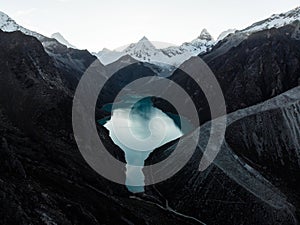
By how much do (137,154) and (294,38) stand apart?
7513cm

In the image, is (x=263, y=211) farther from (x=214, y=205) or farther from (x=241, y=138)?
(x=241, y=138)

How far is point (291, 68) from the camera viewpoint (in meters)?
107

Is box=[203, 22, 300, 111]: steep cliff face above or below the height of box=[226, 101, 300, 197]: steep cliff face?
above

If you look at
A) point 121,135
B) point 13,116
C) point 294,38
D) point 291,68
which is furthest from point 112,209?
point 294,38

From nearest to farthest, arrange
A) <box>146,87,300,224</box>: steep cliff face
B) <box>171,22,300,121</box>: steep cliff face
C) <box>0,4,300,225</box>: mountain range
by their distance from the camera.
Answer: <box>0,4,300,225</box>: mountain range → <box>146,87,300,224</box>: steep cliff face → <box>171,22,300,121</box>: steep cliff face

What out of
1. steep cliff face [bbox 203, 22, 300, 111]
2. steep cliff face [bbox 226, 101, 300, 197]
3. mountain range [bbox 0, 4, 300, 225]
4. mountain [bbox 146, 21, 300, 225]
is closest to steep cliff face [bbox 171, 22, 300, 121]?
steep cliff face [bbox 203, 22, 300, 111]

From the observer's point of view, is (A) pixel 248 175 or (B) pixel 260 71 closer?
(A) pixel 248 175

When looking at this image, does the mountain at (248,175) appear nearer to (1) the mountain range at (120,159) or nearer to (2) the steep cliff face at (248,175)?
(2) the steep cliff face at (248,175)

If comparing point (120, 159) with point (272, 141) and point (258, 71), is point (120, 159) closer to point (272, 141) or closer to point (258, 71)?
point (272, 141)

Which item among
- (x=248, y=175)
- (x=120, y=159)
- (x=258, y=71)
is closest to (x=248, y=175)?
(x=248, y=175)

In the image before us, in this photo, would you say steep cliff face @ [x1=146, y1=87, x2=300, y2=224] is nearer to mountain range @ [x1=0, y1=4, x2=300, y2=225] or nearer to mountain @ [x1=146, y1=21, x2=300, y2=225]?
mountain @ [x1=146, y1=21, x2=300, y2=225]

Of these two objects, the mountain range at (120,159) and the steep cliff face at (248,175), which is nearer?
the mountain range at (120,159)

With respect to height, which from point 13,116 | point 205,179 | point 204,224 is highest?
point 13,116

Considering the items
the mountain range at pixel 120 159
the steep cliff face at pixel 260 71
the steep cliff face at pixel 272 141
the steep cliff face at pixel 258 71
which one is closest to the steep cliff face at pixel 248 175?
the steep cliff face at pixel 272 141
